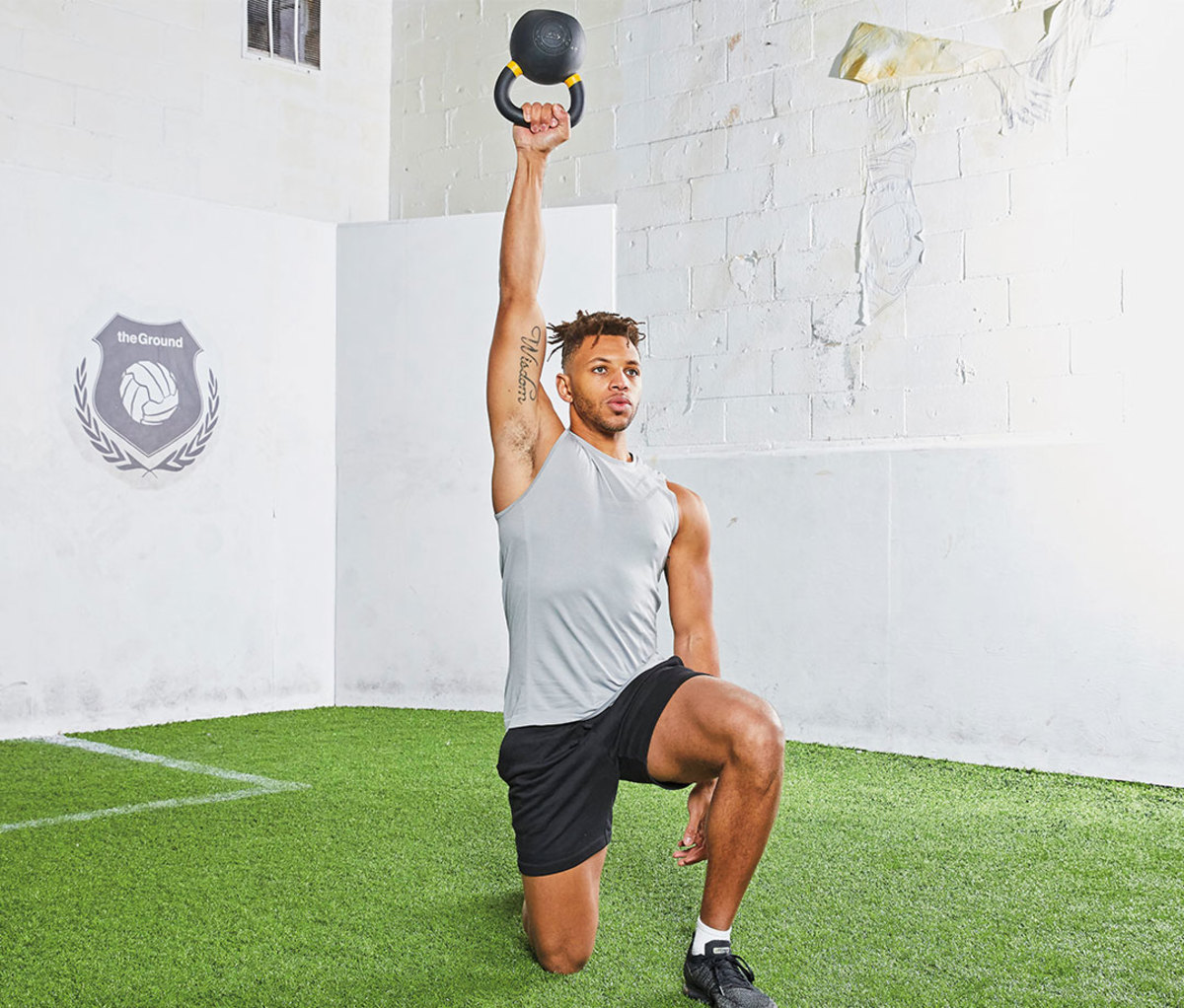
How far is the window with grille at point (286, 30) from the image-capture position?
6.29 meters

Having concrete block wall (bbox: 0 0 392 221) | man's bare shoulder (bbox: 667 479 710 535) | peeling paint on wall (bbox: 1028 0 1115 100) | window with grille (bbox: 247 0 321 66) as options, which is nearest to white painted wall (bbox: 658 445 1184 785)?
peeling paint on wall (bbox: 1028 0 1115 100)

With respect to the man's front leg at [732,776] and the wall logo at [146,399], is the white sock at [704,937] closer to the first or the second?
the man's front leg at [732,776]

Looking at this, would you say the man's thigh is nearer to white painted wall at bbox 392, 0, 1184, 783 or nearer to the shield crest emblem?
white painted wall at bbox 392, 0, 1184, 783

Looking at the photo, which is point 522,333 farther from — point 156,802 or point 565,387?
point 156,802

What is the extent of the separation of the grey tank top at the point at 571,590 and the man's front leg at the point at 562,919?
0.32m

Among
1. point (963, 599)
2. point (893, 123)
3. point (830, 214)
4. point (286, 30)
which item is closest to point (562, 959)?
point (963, 599)

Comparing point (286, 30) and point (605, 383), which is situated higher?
point (286, 30)

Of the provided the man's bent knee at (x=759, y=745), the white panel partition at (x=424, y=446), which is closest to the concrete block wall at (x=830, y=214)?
the white panel partition at (x=424, y=446)

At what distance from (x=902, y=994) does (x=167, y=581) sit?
14.0 ft

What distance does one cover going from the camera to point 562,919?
7.93 feet

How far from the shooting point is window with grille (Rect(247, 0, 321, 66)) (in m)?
6.29

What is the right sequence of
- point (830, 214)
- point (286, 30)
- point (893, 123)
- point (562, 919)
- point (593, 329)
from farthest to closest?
point (286, 30), point (830, 214), point (893, 123), point (593, 329), point (562, 919)

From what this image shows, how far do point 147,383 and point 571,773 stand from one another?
3905 mm

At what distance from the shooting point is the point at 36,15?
17.9 ft
